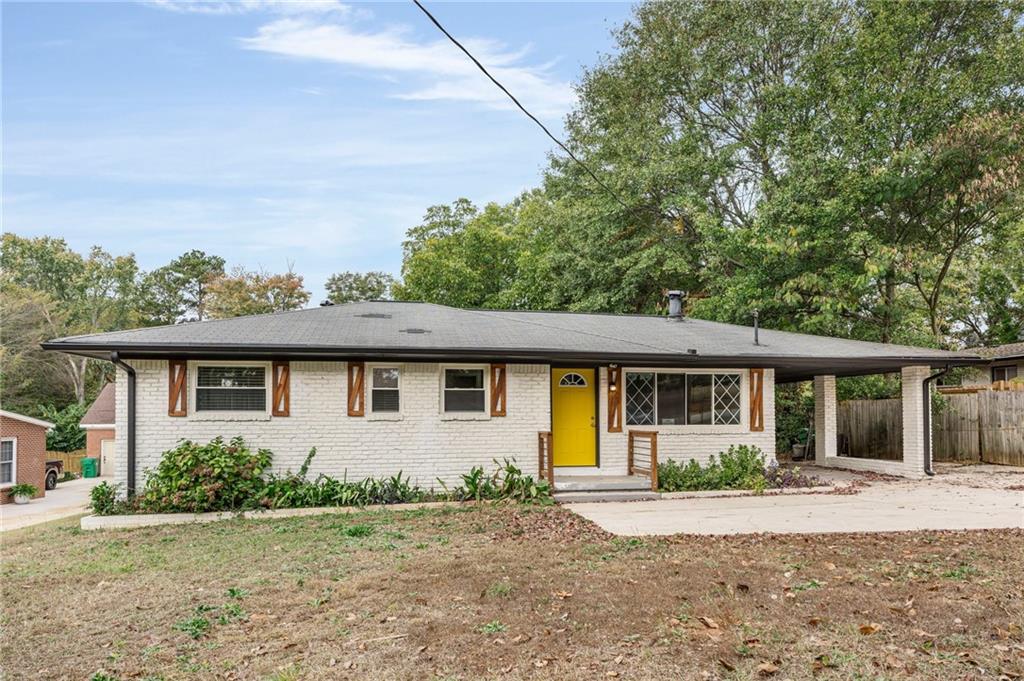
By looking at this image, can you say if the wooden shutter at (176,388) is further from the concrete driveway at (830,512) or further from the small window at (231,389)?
the concrete driveway at (830,512)

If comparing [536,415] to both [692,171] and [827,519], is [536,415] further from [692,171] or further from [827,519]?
[692,171]

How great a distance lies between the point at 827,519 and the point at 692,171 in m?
14.7

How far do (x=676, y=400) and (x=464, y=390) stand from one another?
4.06m

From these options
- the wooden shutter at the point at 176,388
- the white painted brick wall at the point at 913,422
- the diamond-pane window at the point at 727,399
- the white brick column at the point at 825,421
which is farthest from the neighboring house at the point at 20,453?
the white painted brick wall at the point at 913,422

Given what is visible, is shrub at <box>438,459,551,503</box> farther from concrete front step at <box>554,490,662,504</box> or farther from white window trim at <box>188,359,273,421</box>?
white window trim at <box>188,359,273,421</box>

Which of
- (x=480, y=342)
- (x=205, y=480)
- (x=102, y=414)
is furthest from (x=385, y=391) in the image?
(x=102, y=414)

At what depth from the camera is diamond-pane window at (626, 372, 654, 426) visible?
1257 cm

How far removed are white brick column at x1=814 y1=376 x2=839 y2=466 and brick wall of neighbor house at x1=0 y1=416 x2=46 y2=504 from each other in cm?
2060

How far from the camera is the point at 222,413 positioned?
10602 millimetres

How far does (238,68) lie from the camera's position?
11.3 m

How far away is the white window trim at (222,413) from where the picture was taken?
1054 centimetres

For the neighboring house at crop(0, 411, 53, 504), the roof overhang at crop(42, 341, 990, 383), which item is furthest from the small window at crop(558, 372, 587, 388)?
the neighboring house at crop(0, 411, 53, 504)

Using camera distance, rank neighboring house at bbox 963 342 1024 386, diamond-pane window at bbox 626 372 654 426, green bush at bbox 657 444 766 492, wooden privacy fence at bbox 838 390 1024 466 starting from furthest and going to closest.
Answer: neighboring house at bbox 963 342 1024 386 → wooden privacy fence at bbox 838 390 1024 466 → diamond-pane window at bbox 626 372 654 426 → green bush at bbox 657 444 766 492

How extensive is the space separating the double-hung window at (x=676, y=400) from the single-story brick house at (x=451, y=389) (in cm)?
3
